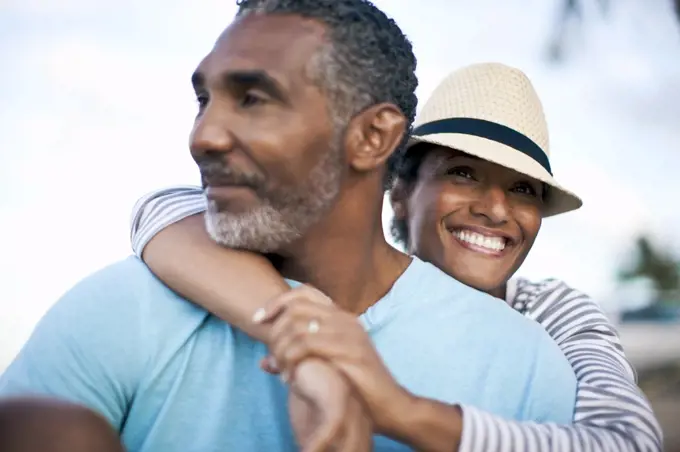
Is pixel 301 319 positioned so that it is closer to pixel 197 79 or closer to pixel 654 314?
pixel 197 79

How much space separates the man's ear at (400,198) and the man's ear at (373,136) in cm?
63

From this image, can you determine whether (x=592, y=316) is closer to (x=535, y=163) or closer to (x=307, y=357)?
(x=535, y=163)

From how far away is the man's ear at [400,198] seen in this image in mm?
2271

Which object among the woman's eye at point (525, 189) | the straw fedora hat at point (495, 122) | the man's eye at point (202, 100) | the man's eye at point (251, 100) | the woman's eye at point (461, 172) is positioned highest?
the straw fedora hat at point (495, 122)

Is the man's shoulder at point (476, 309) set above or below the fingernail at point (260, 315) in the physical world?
above

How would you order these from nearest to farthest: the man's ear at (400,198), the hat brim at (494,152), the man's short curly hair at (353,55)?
1. the man's short curly hair at (353,55)
2. the hat brim at (494,152)
3. the man's ear at (400,198)

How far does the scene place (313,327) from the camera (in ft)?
3.84

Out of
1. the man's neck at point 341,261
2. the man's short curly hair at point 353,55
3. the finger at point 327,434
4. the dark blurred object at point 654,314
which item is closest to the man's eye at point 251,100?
the man's short curly hair at point 353,55

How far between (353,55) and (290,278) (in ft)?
1.38

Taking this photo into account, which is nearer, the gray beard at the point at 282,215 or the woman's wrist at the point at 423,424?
the woman's wrist at the point at 423,424

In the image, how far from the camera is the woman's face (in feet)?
6.68

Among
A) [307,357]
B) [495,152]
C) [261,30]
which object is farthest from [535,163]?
[307,357]

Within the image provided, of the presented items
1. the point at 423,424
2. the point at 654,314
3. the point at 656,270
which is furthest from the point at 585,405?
the point at 654,314

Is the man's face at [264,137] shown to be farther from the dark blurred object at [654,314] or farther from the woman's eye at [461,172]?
the dark blurred object at [654,314]
